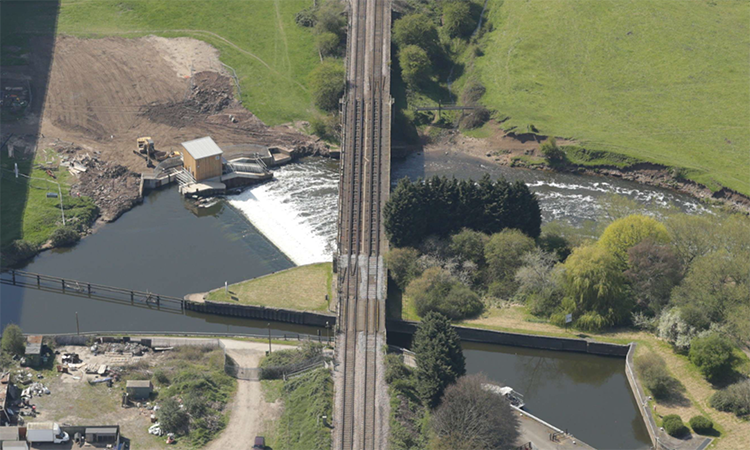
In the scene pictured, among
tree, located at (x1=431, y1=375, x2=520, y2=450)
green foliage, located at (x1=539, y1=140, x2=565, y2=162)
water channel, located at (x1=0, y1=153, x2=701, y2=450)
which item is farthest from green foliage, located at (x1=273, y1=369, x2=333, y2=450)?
green foliage, located at (x1=539, y1=140, x2=565, y2=162)

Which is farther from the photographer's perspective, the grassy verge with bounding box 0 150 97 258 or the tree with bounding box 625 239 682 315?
the grassy verge with bounding box 0 150 97 258

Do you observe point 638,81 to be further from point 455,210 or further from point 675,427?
point 675,427

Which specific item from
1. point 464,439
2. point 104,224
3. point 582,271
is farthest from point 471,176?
point 464,439

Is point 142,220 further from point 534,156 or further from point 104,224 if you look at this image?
point 534,156

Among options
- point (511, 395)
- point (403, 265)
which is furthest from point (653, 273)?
point (403, 265)

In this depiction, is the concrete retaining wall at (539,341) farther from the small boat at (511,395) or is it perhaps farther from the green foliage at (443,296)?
the small boat at (511,395)

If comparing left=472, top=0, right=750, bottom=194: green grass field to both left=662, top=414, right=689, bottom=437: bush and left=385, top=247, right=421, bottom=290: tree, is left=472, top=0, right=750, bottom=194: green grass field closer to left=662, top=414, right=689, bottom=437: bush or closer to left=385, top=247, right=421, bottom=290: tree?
left=385, top=247, right=421, bottom=290: tree
